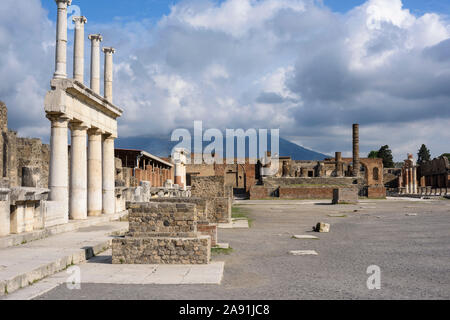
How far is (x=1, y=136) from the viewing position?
57.8 ft

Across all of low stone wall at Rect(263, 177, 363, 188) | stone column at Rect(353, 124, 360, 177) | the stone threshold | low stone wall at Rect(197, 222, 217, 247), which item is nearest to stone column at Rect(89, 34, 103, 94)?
the stone threshold

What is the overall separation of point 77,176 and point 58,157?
1.63 meters

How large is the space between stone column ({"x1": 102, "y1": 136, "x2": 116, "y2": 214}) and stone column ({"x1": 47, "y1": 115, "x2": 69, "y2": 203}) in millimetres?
4301

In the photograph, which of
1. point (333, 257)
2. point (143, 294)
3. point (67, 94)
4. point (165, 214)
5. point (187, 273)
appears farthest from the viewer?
point (67, 94)

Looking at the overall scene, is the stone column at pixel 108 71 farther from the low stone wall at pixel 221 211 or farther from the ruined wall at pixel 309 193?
the ruined wall at pixel 309 193

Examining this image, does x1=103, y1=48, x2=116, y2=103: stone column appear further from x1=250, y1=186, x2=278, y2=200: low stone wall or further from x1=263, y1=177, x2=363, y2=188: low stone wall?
x1=263, y1=177, x2=363, y2=188: low stone wall

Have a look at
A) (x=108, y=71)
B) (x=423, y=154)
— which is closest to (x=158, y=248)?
A: (x=108, y=71)

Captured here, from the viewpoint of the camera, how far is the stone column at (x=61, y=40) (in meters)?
13.3

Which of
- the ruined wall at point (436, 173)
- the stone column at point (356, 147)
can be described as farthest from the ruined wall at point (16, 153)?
the ruined wall at point (436, 173)

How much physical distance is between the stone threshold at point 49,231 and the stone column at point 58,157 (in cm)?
88

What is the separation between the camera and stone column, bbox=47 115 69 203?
13219 millimetres
